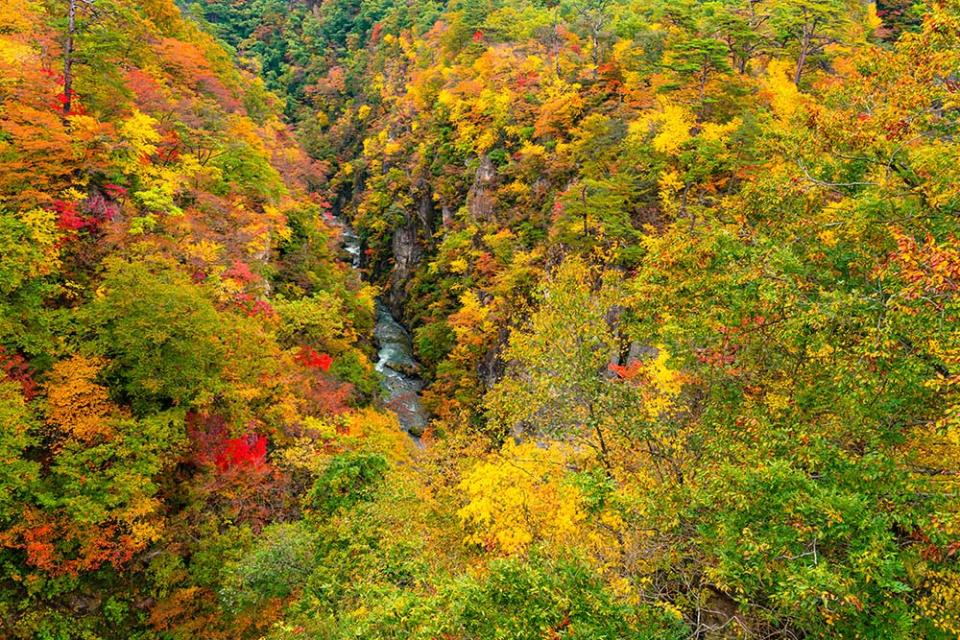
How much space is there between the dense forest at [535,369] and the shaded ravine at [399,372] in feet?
1.79

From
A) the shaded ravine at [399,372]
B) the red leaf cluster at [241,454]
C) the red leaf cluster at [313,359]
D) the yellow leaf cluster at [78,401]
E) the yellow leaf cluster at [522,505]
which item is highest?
the yellow leaf cluster at [522,505]

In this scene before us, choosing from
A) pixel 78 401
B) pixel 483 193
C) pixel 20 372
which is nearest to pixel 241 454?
pixel 78 401

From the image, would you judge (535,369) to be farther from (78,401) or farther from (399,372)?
(399,372)

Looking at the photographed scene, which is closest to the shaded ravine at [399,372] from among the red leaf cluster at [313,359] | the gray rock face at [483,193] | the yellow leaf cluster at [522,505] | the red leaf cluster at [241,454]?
the red leaf cluster at [313,359]

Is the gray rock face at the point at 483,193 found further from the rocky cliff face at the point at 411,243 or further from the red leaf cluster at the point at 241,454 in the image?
the red leaf cluster at the point at 241,454

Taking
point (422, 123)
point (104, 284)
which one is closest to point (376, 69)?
point (422, 123)

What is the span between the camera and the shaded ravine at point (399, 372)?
3438 cm

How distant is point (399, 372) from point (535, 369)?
1134 inches

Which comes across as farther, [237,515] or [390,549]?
[237,515]

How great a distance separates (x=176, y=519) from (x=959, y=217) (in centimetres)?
1832

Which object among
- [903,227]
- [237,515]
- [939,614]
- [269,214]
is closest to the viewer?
[939,614]

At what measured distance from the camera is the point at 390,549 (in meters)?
13.3

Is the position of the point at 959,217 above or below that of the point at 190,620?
above

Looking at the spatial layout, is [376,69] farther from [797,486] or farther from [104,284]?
[797,486]
